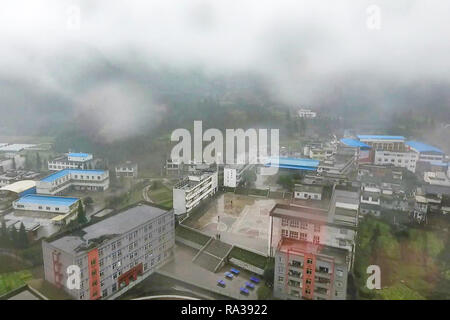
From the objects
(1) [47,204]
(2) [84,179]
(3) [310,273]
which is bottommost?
(3) [310,273]

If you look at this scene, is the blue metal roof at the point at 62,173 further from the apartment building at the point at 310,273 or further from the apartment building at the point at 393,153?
the apartment building at the point at 393,153

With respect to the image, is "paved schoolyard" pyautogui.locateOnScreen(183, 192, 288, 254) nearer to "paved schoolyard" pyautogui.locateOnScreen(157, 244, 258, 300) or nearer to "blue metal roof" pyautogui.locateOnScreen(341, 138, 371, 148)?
→ "paved schoolyard" pyautogui.locateOnScreen(157, 244, 258, 300)

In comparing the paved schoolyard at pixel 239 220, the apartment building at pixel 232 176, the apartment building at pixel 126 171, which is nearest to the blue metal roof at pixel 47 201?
the paved schoolyard at pixel 239 220

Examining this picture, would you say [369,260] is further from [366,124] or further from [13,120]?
[13,120]

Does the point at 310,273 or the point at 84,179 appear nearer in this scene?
the point at 310,273

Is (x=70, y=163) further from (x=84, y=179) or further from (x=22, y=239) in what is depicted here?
(x=22, y=239)

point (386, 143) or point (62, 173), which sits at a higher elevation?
point (386, 143)

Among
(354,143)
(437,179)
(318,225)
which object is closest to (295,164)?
(354,143)

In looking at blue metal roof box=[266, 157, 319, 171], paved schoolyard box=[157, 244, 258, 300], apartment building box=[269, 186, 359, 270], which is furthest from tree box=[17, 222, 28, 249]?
blue metal roof box=[266, 157, 319, 171]
